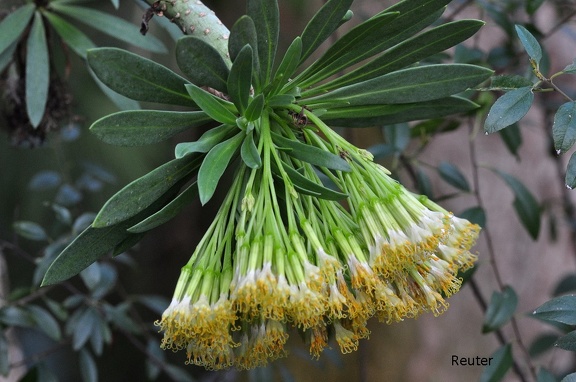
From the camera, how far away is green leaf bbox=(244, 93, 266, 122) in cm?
69

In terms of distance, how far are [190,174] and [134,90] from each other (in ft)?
0.46

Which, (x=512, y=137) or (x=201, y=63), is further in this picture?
(x=512, y=137)

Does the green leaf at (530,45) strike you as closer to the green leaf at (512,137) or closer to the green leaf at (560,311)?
the green leaf at (560,311)

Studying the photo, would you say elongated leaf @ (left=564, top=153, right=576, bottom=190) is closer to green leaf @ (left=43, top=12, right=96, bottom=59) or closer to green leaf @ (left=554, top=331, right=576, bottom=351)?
green leaf @ (left=554, top=331, right=576, bottom=351)

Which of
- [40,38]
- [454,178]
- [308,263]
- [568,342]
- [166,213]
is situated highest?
[40,38]

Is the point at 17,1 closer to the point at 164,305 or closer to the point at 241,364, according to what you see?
the point at 164,305

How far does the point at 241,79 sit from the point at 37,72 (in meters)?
0.62

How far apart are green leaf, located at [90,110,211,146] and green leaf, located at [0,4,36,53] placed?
0.56m

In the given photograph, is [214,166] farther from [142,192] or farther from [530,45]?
[530,45]

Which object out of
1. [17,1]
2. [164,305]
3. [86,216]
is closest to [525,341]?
[164,305]

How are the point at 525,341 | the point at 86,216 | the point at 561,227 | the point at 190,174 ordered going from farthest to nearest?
the point at 561,227 → the point at 525,341 → the point at 86,216 → the point at 190,174

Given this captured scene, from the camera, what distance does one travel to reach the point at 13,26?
1.15m

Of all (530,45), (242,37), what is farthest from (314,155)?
(530,45)

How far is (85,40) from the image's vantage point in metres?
1.21
